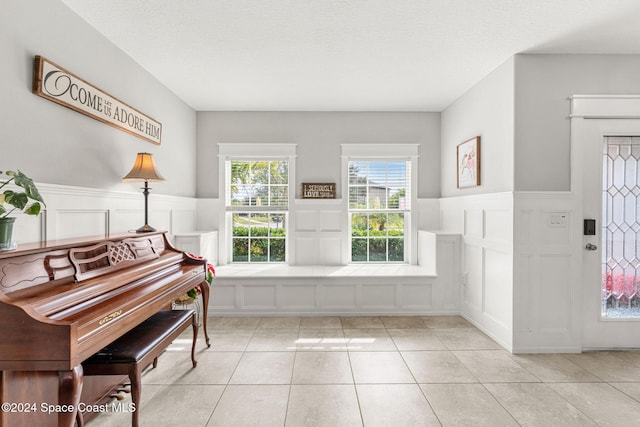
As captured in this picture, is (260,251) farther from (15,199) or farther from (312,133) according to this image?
(15,199)

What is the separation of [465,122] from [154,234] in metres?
3.56

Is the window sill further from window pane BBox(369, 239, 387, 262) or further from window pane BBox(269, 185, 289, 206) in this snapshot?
window pane BBox(269, 185, 289, 206)

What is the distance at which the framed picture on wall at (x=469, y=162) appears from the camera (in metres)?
3.46

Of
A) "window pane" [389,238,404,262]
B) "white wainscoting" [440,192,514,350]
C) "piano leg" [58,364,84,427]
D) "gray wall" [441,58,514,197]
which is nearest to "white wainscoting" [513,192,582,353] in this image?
"white wainscoting" [440,192,514,350]

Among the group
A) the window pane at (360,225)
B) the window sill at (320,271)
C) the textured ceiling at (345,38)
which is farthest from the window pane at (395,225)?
the textured ceiling at (345,38)

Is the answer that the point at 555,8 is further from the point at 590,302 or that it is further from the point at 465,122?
the point at 590,302

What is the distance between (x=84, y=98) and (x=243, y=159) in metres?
2.24

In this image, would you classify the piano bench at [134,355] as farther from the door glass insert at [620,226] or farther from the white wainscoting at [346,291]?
the door glass insert at [620,226]

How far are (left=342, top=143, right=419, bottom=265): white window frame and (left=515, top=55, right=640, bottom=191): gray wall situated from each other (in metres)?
1.65

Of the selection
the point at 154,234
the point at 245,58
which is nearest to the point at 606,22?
the point at 245,58

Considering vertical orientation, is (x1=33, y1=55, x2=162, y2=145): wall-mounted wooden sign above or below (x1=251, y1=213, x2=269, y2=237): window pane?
above

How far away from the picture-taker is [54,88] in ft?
6.70

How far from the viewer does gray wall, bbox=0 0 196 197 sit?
180 centimetres

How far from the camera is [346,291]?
383 cm
